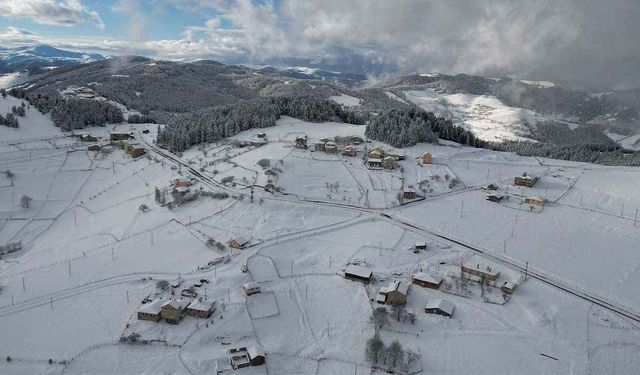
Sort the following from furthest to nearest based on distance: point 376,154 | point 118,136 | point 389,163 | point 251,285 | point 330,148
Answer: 1. point 118,136
2. point 330,148
3. point 376,154
4. point 389,163
5. point 251,285

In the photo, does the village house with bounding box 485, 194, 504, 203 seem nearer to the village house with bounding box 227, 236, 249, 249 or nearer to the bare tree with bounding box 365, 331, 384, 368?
the village house with bounding box 227, 236, 249, 249

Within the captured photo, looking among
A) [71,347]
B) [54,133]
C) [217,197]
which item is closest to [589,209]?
[217,197]

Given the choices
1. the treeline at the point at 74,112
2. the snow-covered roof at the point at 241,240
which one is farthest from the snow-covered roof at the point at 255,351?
the treeline at the point at 74,112

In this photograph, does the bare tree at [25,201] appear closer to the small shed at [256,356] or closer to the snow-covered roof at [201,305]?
the snow-covered roof at [201,305]

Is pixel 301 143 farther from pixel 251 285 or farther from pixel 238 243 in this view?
pixel 251 285

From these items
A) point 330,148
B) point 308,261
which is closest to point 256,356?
point 308,261

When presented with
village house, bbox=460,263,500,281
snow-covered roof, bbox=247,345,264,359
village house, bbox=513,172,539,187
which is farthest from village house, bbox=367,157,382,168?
snow-covered roof, bbox=247,345,264,359

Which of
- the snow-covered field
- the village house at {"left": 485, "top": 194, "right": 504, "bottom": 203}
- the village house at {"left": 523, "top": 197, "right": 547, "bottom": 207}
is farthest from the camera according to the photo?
the village house at {"left": 485, "top": 194, "right": 504, "bottom": 203}
